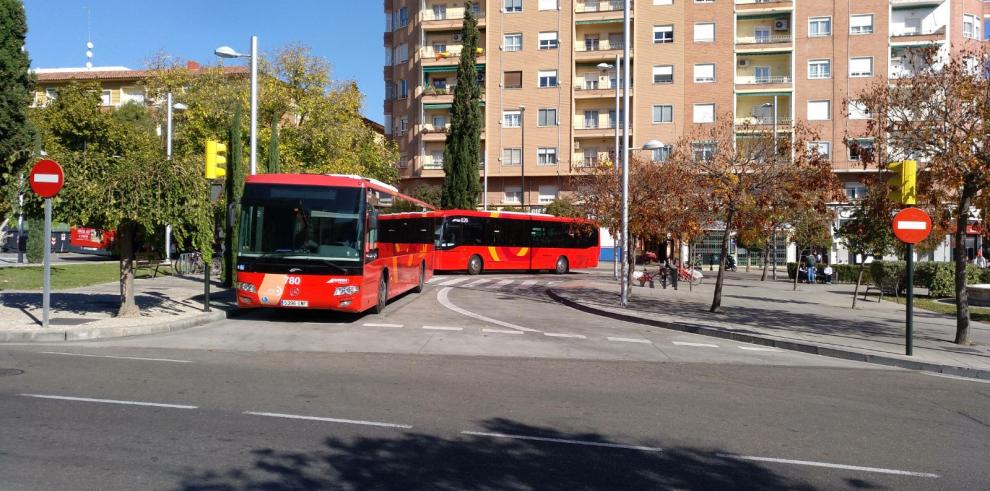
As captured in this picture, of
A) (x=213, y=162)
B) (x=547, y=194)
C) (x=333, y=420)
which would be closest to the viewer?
(x=333, y=420)

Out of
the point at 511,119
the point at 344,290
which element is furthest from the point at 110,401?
the point at 511,119

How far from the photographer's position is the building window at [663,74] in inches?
2019

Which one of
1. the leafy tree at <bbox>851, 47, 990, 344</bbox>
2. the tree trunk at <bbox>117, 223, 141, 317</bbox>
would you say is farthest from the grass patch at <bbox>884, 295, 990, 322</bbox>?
the tree trunk at <bbox>117, 223, 141, 317</bbox>

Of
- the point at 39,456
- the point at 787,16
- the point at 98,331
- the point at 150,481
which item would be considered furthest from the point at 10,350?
the point at 787,16

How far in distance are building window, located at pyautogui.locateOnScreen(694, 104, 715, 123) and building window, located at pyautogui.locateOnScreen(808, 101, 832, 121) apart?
6723mm

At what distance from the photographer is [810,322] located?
16703 mm

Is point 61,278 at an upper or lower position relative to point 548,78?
lower

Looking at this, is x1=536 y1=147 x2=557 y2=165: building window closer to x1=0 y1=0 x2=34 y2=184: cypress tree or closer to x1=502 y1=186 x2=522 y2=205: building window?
x1=502 y1=186 x2=522 y2=205: building window

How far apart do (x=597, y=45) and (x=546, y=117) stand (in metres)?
6.70

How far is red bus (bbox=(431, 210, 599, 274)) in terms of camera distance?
33312 millimetres

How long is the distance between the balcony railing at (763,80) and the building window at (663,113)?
206 inches

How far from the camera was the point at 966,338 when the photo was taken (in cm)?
1334

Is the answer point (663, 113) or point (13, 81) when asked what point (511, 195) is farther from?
point (13, 81)

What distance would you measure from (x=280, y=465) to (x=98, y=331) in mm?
8435
